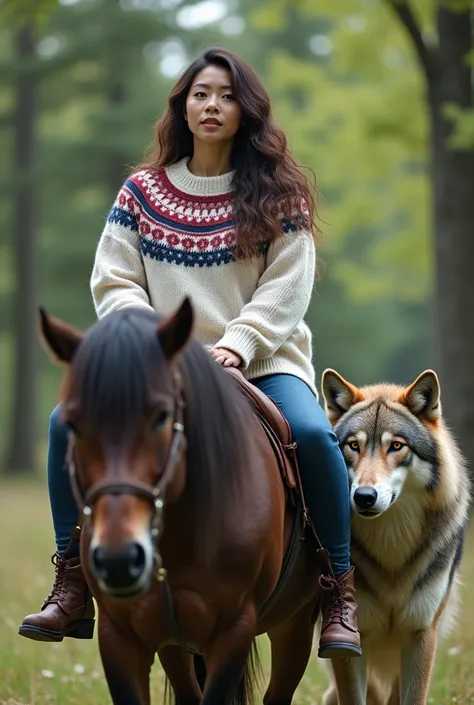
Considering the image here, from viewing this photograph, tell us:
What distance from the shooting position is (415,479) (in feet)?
17.9

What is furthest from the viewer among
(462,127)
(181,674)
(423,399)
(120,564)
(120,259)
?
(462,127)

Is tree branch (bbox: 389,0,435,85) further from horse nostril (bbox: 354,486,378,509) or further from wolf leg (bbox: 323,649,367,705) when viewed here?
wolf leg (bbox: 323,649,367,705)

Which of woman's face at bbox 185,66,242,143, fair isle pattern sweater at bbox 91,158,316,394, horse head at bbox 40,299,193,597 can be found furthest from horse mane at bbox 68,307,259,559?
woman's face at bbox 185,66,242,143

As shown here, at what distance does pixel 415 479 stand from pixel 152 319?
87.3 inches

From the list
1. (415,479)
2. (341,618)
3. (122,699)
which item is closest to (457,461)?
(415,479)

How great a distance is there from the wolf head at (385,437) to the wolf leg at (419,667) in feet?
2.33

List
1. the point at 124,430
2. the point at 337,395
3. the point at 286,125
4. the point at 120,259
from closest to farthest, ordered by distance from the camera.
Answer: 1. the point at 124,430
2. the point at 120,259
3. the point at 337,395
4. the point at 286,125

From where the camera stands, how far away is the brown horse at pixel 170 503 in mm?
3340

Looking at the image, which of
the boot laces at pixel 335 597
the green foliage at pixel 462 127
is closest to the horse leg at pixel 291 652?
the boot laces at pixel 335 597

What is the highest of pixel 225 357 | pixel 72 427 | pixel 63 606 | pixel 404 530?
pixel 225 357

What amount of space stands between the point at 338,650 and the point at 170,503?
1290 millimetres

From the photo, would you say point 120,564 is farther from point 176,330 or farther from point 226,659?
point 226,659

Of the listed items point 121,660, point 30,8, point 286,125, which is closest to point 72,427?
point 121,660

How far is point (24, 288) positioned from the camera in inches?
997
